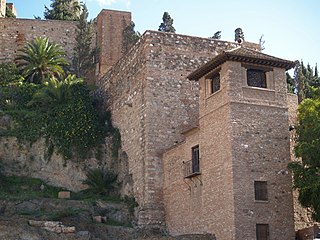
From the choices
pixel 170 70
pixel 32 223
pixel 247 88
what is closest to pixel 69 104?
pixel 170 70

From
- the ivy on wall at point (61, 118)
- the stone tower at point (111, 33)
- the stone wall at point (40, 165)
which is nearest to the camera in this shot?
the stone wall at point (40, 165)

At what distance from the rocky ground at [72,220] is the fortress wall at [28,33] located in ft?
58.2

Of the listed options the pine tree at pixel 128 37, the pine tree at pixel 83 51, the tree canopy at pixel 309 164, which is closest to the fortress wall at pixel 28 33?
the pine tree at pixel 83 51

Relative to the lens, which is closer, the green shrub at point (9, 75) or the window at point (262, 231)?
the window at point (262, 231)

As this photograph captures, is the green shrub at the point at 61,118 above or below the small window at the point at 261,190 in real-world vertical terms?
above

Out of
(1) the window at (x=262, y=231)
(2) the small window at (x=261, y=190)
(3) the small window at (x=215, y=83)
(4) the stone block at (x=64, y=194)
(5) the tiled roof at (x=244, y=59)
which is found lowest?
(1) the window at (x=262, y=231)

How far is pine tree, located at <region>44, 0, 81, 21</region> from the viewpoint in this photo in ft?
160

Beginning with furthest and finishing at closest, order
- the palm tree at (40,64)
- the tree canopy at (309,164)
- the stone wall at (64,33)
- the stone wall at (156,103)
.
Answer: the stone wall at (64,33) < the palm tree at (40,64) < the stone wall at (156,103) < the tree canopy at (309,164)

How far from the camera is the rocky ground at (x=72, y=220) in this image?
22250 mm

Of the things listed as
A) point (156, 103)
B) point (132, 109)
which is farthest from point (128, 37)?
point (156, 103)

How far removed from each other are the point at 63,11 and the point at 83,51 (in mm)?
9870

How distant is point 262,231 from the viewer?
21.5 metres

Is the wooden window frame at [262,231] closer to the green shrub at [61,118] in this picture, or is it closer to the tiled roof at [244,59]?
the tiled roof at [244,59]

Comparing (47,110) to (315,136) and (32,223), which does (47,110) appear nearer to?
(32,223)
